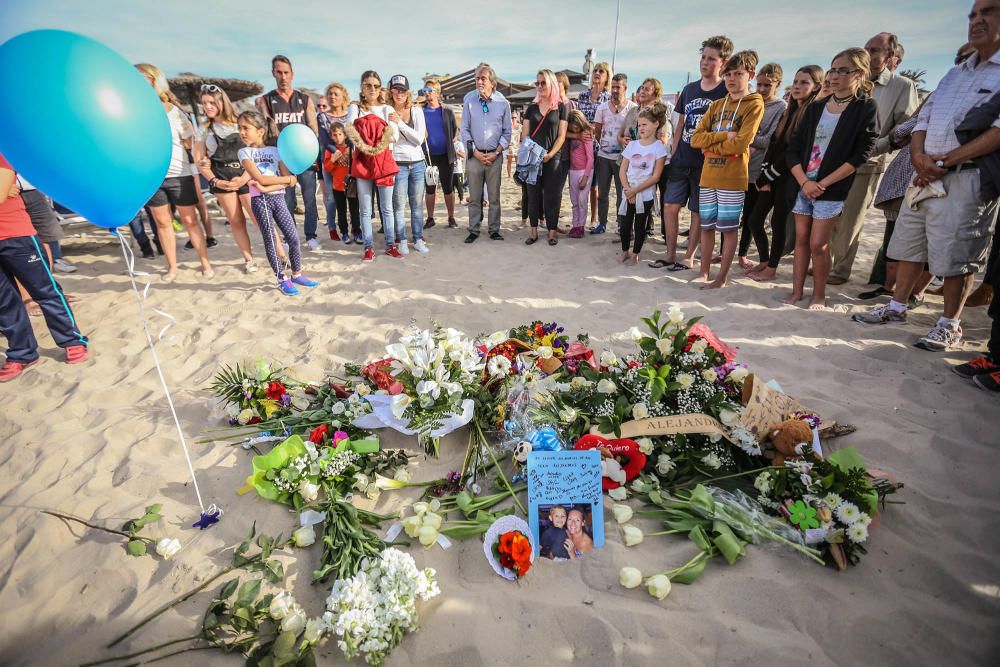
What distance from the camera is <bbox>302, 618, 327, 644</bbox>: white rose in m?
1.53

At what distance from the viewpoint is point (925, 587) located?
1.71m

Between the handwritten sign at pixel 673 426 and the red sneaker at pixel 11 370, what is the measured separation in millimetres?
4383

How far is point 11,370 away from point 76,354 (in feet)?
1.23

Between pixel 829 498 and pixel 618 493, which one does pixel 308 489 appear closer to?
pixel 618 493

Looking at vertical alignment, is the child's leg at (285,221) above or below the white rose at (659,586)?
above

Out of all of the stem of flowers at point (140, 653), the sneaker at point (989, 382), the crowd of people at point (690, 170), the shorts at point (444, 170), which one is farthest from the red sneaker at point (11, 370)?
the sneaker at point (989, 382)

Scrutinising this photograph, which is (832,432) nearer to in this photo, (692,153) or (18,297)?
(692,153)

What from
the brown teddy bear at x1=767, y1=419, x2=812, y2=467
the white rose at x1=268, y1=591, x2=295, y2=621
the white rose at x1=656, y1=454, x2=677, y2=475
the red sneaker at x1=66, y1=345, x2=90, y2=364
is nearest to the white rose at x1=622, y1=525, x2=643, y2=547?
the white rose at x1=656, y1=454, x2=677, y2=475

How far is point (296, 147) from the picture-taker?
4406mm

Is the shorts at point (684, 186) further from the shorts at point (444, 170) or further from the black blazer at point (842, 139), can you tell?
the shorts at point (444, 170)

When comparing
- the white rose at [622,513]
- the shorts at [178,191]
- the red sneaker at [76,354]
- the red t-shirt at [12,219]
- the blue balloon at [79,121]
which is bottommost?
the white rose at [622,513]

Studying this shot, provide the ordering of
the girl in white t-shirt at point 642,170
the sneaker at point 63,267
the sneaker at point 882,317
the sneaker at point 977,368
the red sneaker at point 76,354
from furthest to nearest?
1. the sneaker at point 63,267
2. the girl in white t-shirt at point 642,170
3. the sneaker at point 882,317
4. the red sneaker at point 76,354
5. the sneaker at point 977,368

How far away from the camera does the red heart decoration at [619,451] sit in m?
2.08

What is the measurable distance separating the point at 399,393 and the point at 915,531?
2393 mm
